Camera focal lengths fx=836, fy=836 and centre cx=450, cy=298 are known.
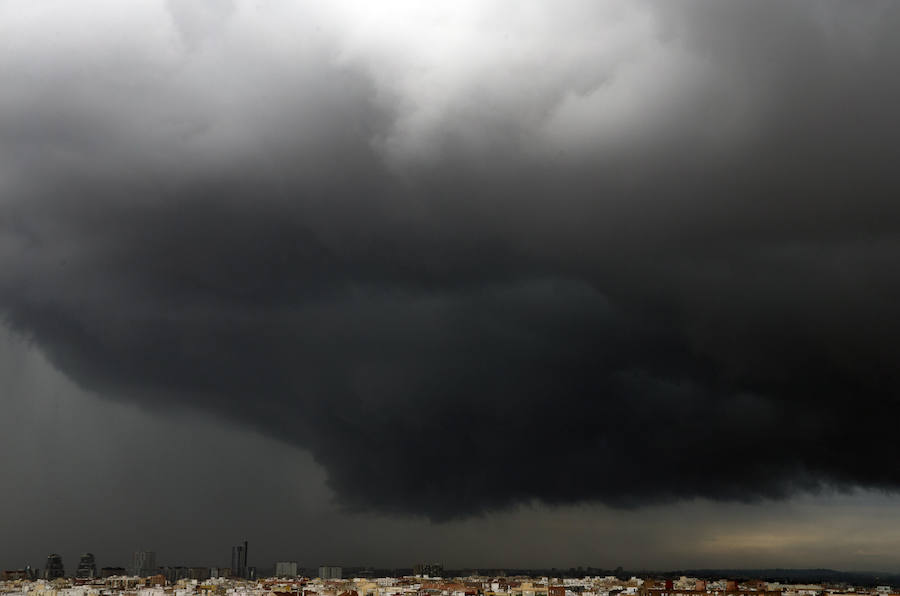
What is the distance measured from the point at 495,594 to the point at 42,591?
10631 cm

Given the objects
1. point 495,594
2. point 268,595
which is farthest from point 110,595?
point 495,594

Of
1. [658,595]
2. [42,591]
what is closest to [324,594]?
[42,591]

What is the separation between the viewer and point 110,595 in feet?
645

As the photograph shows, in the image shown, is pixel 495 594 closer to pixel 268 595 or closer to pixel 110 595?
pixel 268 595

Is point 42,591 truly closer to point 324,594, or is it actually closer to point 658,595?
point 324,594

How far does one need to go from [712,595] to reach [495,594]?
5146cm

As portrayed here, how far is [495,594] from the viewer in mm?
198250

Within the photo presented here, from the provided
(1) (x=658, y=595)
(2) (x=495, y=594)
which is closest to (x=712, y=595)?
(1) (x=658, y=595)

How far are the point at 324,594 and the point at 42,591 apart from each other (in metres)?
66.1

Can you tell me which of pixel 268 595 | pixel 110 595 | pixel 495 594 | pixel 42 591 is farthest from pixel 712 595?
pixel 42 591

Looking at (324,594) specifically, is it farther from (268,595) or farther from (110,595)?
Answer: (110,595)

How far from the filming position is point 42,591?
196m

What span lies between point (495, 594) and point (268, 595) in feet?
177

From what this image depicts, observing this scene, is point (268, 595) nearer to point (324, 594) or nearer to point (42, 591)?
point (324, 594)
